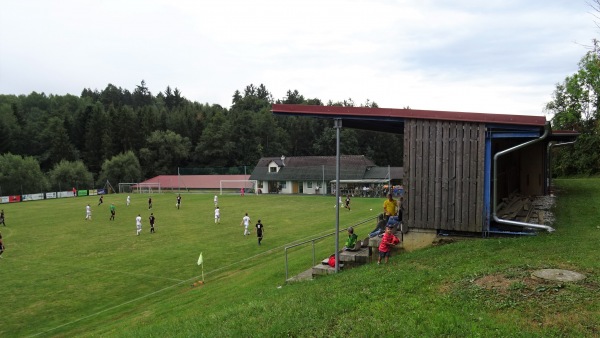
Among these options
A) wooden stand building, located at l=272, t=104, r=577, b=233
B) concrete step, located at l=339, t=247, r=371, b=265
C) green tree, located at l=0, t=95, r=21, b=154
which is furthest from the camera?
green tree, located at l=0, t=95, r=21, b=154

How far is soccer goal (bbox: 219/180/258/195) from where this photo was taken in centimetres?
6810

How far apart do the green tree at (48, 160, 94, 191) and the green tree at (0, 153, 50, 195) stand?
3197mm

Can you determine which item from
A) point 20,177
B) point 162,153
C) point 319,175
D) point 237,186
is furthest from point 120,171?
point 319,175

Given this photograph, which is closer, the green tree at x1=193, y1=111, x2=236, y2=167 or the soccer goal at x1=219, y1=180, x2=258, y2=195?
the soccer goal at x1=219, y1=180, x2=258, y2=195

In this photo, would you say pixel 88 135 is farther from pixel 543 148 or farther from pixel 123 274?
pixel 543 148

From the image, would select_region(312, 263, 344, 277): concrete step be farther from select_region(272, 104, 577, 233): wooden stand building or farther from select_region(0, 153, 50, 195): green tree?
select_region(0, 153, 50, 195): green tree

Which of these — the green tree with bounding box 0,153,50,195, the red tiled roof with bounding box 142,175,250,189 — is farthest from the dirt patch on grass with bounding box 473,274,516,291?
the green tree with bounding box 0,153,50,195

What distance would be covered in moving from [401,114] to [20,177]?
6694cm

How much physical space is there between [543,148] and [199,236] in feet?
68.3

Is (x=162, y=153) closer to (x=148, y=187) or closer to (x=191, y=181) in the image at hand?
(x=148, y=187)

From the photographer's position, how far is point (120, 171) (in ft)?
254

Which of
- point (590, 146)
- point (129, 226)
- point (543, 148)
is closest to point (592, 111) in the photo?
point (590, 146)

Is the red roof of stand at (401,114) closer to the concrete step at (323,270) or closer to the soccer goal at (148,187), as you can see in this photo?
the concrete step at (323,270)

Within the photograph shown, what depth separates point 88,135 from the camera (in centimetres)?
8850
